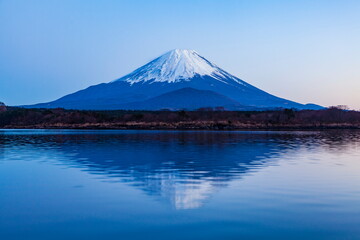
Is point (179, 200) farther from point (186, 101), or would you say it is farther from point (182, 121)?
point (186, 101)

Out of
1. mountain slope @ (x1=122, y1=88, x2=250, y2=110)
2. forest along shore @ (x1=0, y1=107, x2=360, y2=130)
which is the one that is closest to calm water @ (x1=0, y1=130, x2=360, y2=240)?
forest along shore @ (x1=0, y1=107, x2=360, y2=130)

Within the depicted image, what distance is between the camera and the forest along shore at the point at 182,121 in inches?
2311

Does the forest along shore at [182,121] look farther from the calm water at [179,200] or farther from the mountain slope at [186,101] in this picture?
the mountain slope at [186,101]

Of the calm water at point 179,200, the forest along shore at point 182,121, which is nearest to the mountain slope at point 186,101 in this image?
the forest along shore at point 182,121

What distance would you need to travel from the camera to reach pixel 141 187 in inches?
428

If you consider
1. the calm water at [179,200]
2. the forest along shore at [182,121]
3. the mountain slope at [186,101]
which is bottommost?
the calm water at [179,200]

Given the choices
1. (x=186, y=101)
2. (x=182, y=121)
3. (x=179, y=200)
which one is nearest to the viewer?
(x=179, y=200)

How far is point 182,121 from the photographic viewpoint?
6556cm

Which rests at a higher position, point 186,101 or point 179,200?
point 186,101

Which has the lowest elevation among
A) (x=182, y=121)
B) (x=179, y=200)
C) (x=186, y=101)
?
(x=179, y=200)

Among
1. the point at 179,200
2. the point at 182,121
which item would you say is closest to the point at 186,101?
the point at 182,121

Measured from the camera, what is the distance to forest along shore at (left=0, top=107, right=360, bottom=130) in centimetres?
5869

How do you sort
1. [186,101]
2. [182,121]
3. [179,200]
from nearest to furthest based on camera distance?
[179,200]
[182,121]
[186,101]

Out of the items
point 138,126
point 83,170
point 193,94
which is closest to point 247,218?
point 83,170
